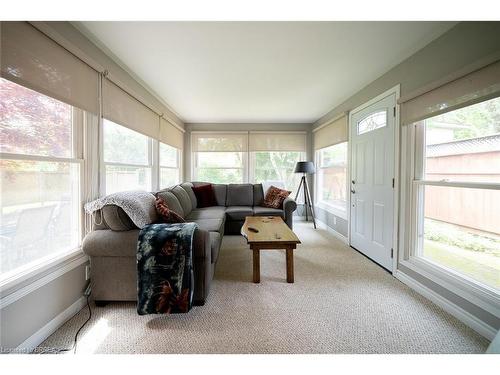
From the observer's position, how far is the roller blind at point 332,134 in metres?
3.38

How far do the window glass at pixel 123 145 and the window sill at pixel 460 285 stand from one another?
326cm

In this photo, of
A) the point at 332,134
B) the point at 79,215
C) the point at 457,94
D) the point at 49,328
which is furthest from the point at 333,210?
the point at 49,328

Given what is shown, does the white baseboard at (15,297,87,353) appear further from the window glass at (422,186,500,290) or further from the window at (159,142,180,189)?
the window glass at (422,186,500,290)

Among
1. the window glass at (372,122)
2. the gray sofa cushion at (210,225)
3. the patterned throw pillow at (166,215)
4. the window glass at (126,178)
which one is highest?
the window glass at (372,122)

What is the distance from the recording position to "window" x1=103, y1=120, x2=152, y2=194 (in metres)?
2.19

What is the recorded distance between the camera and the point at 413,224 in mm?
2082

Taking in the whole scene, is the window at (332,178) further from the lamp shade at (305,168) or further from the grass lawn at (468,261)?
the grass lawn at (468,261)

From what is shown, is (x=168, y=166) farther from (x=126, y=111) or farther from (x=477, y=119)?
(x=477, y=119)

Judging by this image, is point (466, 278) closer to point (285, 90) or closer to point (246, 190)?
point (285, 90)

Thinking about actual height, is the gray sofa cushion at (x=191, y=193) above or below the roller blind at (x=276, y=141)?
below

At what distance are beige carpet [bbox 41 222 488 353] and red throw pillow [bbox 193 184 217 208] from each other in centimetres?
209

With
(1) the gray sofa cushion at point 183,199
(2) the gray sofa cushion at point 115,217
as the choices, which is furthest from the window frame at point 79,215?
(1) the gray sofa cushion at point 183,199
